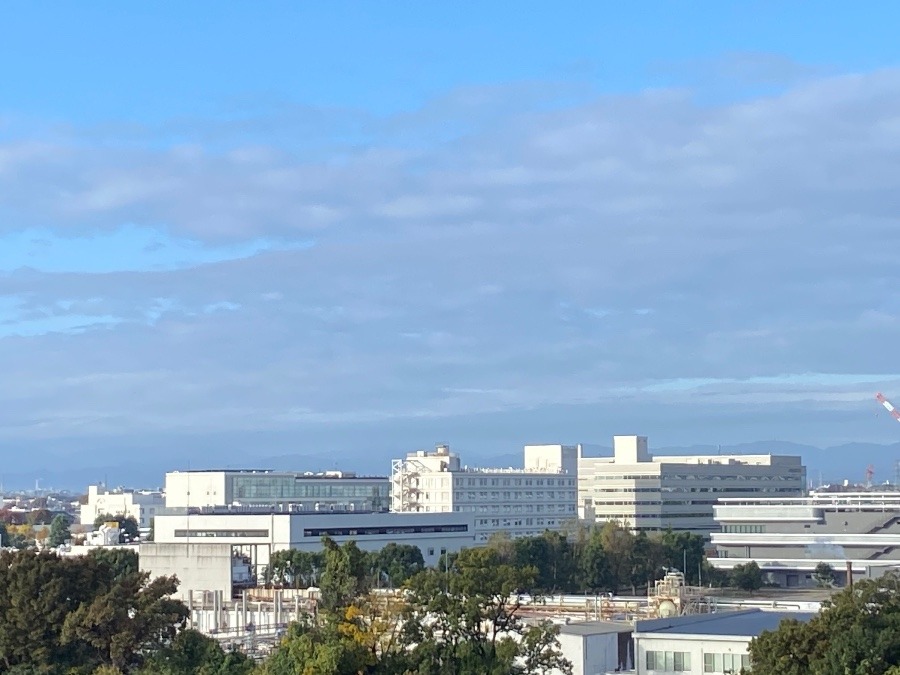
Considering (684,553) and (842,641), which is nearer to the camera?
(842,641)

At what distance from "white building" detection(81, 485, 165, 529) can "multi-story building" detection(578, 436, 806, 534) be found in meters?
58.0

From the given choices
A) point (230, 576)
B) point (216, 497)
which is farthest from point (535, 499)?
point (230, 576)

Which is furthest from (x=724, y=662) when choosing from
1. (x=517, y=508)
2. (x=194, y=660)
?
(x=517, y=508)

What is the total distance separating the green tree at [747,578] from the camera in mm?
104188

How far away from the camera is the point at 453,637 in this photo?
35719 millimetres

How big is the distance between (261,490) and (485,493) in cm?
2224

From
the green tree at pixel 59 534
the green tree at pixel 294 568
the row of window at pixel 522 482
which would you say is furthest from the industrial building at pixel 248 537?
the green tree at pixel 59 534

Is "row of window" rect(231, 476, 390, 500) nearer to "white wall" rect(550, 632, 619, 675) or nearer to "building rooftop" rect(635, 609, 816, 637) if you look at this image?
"building rooftop" rect(635, 609, 816, 637)

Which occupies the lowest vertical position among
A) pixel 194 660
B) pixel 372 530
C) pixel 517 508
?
pixel 194 660

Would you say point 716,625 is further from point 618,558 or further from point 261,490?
point 261,490

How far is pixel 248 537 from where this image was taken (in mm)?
98875

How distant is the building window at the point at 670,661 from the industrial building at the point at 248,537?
51.1 m

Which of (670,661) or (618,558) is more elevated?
(618,558)

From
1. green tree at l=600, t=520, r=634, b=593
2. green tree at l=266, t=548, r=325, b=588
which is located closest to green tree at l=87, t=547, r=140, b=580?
green tree at l=266, t=548, r=325, b=588
